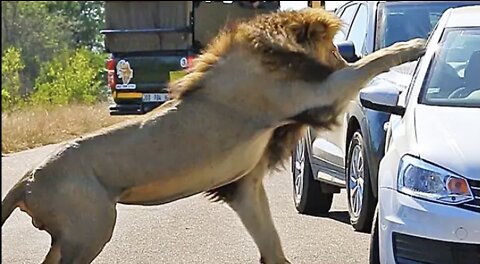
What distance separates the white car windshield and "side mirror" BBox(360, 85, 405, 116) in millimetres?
183

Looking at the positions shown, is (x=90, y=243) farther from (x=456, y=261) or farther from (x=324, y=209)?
(x=324, y=209)

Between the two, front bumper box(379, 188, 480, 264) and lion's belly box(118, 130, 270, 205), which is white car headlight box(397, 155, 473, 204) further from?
lion's belly box(118, 130, 270, 205)

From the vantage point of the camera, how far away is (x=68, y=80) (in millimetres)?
25141

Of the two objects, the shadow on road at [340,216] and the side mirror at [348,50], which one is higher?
the side mirror at [348,50]

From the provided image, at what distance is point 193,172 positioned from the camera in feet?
20.3

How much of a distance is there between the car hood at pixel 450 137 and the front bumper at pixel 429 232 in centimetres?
24

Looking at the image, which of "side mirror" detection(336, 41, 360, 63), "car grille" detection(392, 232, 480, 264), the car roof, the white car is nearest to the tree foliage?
"side mirror" detection(336, 41, 360, 63)

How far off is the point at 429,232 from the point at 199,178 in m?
1.34

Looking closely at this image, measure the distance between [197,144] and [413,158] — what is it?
1.19 metres

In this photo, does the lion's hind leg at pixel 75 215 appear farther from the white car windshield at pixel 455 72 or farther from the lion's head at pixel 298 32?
the white car windshield at pixel 455 72

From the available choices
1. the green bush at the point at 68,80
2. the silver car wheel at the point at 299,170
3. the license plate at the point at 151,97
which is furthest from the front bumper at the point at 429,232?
the green bush at the point at 68,80

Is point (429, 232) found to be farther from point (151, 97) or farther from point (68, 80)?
point (68, 80)

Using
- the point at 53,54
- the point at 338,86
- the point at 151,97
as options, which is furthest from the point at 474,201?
the point at 53,54

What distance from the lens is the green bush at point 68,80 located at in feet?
79.9
